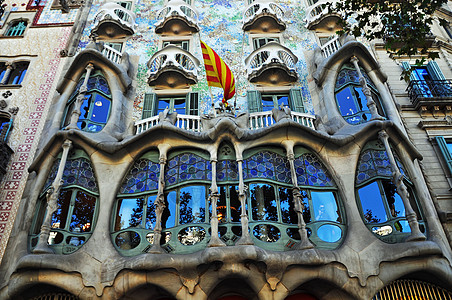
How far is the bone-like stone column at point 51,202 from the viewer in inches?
385

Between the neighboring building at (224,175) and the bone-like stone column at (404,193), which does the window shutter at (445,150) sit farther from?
the bone-like stone column at (404,193)

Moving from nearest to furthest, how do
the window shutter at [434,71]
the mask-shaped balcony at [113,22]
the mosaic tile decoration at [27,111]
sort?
the mosaic tile decoration at [27,111], the window shutter at [434,71], the mask-shaped balcony at [113,22]

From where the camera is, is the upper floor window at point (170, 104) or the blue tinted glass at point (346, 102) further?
the upper floor window at point (170, 104)

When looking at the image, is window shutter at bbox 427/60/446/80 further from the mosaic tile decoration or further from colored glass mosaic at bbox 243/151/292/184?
the mosaic tile decoration

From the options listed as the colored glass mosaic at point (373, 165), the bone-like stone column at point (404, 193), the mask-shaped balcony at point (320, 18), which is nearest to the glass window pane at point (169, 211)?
the colored glass mosaic at point (373, 165)

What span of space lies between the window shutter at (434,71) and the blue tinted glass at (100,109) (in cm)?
1389

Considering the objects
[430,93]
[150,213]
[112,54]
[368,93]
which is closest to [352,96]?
[368,93]

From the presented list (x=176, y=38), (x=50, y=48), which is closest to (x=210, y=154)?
(x=176, y=38)

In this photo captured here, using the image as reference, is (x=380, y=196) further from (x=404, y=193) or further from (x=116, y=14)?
(x=116, y=14)

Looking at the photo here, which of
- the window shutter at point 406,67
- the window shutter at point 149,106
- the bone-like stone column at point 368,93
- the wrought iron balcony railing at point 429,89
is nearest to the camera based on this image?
the bone-like stone column at point 368,93

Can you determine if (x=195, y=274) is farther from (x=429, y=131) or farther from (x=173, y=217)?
(x=429, y=131)

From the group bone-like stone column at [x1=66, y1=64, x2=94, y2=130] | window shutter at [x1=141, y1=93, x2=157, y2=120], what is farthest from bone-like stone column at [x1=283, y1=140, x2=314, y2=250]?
bone-like stone column at [x1=66, y1=64, x2=94, y2=130]

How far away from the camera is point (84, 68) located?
46.2ft

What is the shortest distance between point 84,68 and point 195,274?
9.41 meters
